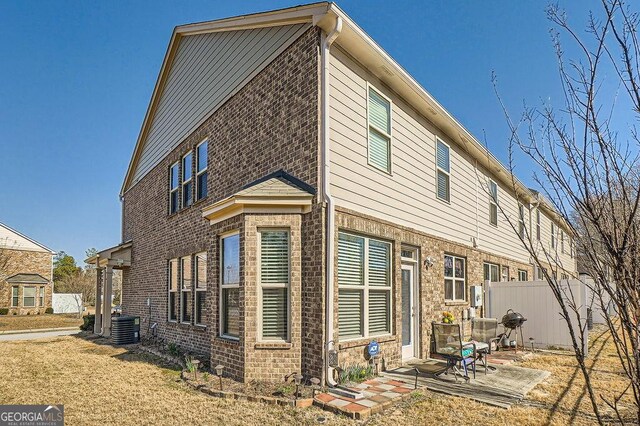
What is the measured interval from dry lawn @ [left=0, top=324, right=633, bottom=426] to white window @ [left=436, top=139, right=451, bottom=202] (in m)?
4.47

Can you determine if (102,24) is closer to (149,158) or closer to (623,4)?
(149,158)

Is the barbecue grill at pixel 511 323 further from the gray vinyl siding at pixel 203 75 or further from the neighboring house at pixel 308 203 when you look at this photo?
the gray vinyl siding at pixel 203 75

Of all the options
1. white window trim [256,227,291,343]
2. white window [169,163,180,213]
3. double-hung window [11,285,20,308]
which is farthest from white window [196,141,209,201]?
double-hung window [11,285,20,308]

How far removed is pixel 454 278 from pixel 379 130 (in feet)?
16.7

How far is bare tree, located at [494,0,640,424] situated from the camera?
1.96 metres

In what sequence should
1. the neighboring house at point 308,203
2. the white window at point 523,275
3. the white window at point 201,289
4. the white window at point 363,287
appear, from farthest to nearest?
the white window at point 523,275, the white window at point 201,289, the white window at point 363,287, the neighboring house at point 308,203

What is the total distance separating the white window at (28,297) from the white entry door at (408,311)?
33.2 metres

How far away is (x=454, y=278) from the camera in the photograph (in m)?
11.3

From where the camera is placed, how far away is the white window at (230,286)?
25.5 feet

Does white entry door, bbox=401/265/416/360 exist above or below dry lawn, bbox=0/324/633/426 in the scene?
above

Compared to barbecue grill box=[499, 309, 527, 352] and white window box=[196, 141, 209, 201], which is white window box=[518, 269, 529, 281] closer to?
barbecue grill box=[499, 309, 527, 352]

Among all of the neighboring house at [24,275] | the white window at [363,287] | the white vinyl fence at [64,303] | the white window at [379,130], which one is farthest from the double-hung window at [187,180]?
the white vinyl fence at [64,303]

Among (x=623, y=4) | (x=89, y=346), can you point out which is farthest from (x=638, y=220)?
(x=89, y=346)

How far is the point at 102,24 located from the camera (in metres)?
12.5
